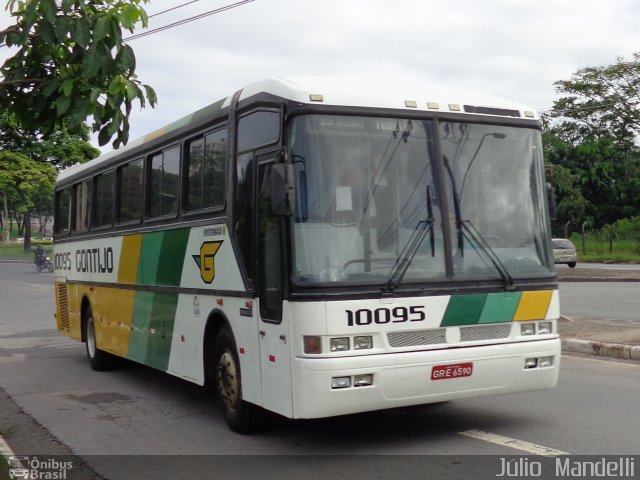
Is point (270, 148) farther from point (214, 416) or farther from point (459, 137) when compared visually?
point (214, 416)

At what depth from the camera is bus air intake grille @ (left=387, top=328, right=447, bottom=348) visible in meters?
6.59

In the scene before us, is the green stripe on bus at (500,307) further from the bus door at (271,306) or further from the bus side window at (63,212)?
the bus side window at (63,212)

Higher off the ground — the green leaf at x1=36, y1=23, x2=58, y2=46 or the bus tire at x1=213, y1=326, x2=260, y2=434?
the green leaf at x1=36, y1=23, x2=58, y2=46

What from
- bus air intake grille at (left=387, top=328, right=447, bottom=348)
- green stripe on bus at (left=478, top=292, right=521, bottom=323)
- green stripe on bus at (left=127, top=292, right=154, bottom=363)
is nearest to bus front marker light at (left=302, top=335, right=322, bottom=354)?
bus air intake grille at (left=387, top=328, right=447, bottom=348)

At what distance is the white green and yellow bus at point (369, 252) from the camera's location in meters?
6.48

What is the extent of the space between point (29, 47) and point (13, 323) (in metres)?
13.8

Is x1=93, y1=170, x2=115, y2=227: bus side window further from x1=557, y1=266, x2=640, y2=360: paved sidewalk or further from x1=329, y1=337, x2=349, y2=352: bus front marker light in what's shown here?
x1=557, y1=266, x2=640, y2=360: paved sidewalk

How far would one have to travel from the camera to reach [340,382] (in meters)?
6.40

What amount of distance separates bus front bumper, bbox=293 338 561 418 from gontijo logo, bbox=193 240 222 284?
1885 mm

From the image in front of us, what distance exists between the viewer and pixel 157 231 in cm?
961

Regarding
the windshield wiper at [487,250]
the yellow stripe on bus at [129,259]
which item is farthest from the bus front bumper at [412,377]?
the yellow stripe on bus at [129,259]

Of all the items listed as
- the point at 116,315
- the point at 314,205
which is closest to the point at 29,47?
the point at 314,205

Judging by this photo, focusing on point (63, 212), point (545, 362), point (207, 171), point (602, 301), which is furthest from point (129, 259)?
point (602, 301)

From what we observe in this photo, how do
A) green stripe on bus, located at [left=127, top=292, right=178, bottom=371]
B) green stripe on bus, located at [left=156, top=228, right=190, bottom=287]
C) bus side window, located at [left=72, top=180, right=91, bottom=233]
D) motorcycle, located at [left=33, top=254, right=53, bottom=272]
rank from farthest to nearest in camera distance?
motorcycle, located at [left=33, top=254, right=53, bottom=272]
bus side window, located at [left=72, top=180, right=91, bottom=233]
green stripe on bus, located at [left=127, top=292, right=178, bottom=371]
green stripe on bus, located at [left=156, top=228, right=190, bottom=287]
